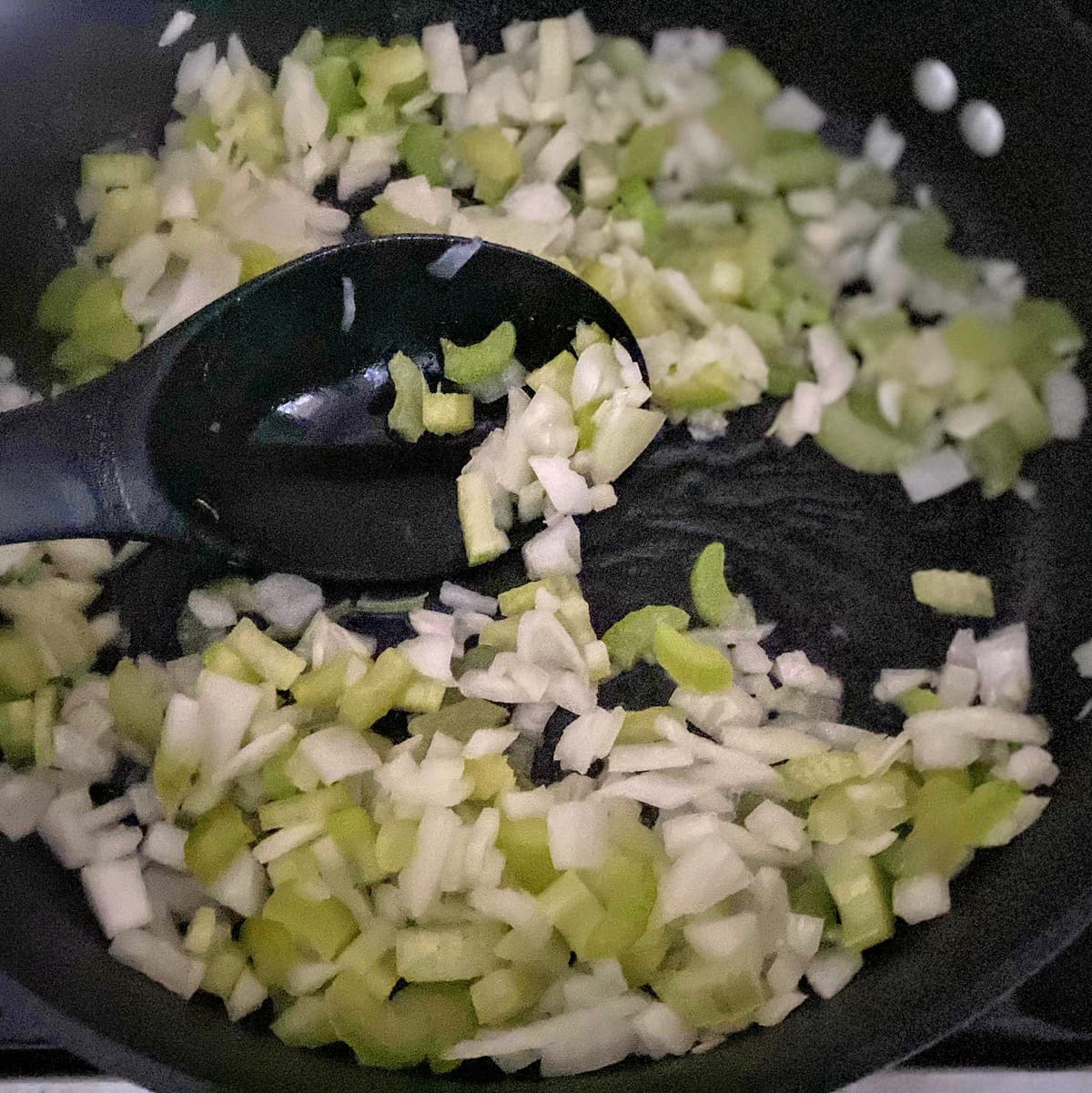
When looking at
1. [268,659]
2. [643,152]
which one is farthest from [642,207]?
[268,659]

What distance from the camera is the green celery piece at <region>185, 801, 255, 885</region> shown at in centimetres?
79

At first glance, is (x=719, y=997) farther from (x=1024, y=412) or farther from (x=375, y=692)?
(x=1024, y=412)

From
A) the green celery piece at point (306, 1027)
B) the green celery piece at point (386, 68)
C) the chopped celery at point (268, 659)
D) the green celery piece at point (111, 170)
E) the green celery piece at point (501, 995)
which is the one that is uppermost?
the green celery piece at point (386, 68)

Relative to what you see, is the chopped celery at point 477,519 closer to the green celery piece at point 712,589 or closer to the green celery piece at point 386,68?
the green celery piece at point 712,589

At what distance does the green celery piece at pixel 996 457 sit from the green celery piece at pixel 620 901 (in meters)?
0.57

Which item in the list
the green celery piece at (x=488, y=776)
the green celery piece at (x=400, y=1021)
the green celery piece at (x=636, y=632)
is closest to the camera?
the green celery piece at (x=400, y=1021)

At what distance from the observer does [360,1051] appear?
28.1 inches

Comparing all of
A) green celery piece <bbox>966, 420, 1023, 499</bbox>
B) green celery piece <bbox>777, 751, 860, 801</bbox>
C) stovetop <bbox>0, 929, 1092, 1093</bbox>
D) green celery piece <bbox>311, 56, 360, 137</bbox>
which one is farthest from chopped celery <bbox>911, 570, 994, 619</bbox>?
green celery piece <bbox>311, 56, 360, 137</bbox>

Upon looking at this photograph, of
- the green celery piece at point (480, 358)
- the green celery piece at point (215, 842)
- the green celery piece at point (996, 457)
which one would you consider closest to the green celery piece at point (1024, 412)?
the green celery piece at point (996, 457)

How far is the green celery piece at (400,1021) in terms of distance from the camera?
28.1 inches

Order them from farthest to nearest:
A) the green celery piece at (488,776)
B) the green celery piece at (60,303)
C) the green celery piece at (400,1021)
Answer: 1. the green celery piece at (60,303)
2. the green celery piece at (488,776)
3. the green celery piece at (400,1021)

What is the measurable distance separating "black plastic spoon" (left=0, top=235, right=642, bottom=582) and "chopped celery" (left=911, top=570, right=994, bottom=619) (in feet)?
1.18

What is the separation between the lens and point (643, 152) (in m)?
1.17

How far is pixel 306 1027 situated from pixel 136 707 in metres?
0.29
